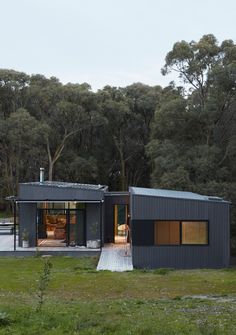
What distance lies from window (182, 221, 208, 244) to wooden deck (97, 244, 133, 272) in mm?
2630

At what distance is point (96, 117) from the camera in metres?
48.1

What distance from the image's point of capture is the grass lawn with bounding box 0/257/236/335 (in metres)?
7.77

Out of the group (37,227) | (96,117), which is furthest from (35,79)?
(37,227)

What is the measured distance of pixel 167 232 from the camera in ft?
72.0

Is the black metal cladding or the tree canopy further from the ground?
the tree canopy

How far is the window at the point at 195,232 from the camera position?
21875mm

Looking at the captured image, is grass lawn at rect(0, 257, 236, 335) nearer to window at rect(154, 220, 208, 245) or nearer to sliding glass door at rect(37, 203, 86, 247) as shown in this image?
window at rect(154, 220, 208, 245)

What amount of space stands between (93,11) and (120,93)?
39504 mm

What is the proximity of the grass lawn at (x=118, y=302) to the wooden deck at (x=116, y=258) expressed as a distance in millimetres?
777

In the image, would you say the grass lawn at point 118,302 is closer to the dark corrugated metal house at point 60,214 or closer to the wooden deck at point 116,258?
the wooden deck at point 116,258

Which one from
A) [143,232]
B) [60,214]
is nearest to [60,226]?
[60,214]

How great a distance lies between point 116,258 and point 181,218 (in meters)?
3.60

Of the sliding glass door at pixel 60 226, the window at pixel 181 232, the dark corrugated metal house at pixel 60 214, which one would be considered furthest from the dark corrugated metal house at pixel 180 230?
the sliding glass door at pixel 60 226

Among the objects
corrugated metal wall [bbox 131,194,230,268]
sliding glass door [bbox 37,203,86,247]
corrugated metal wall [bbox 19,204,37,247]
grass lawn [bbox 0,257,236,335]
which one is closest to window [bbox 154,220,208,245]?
corrugated metal wall [bbox 131,194,230,268]
